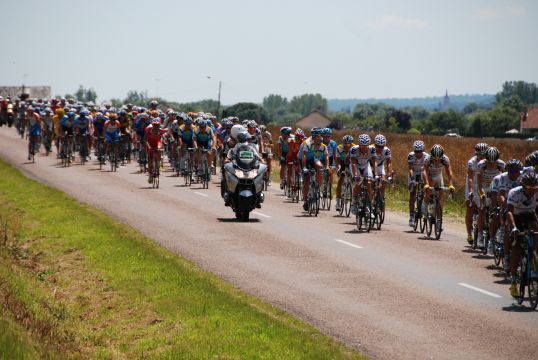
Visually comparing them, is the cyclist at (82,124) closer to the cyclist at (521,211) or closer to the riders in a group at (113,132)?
the riders in a group at (113,132)

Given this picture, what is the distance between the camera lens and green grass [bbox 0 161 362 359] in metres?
12.1

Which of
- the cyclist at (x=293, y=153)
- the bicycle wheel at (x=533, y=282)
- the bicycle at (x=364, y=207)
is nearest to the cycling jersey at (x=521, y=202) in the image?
the bicycle wheel at (x=533, y=282)

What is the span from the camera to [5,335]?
35.9 ft

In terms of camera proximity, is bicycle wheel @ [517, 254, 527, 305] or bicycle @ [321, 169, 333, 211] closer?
bicycle wheel @ [517, 254, 527, 305]

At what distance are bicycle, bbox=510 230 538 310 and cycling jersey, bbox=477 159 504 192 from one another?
492cm

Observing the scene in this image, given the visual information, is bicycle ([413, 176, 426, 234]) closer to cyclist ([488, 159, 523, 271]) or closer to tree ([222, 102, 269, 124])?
cyclist ([488, 159, 523, 271])

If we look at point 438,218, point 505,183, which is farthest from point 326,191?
point 505,183

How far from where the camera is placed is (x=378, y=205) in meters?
23.9

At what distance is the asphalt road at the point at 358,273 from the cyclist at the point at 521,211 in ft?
1.91

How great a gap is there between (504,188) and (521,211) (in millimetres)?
1784

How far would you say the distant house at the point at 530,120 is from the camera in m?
176

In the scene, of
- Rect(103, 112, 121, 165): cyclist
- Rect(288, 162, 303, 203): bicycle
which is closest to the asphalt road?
Rect(288, 162, 303, 203): bicycle

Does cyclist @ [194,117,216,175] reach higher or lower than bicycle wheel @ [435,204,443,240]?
higher

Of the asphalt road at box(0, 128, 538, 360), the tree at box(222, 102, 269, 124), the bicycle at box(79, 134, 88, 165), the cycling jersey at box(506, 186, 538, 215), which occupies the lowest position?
the asphalt road at box(0, 128, 538, 360)
